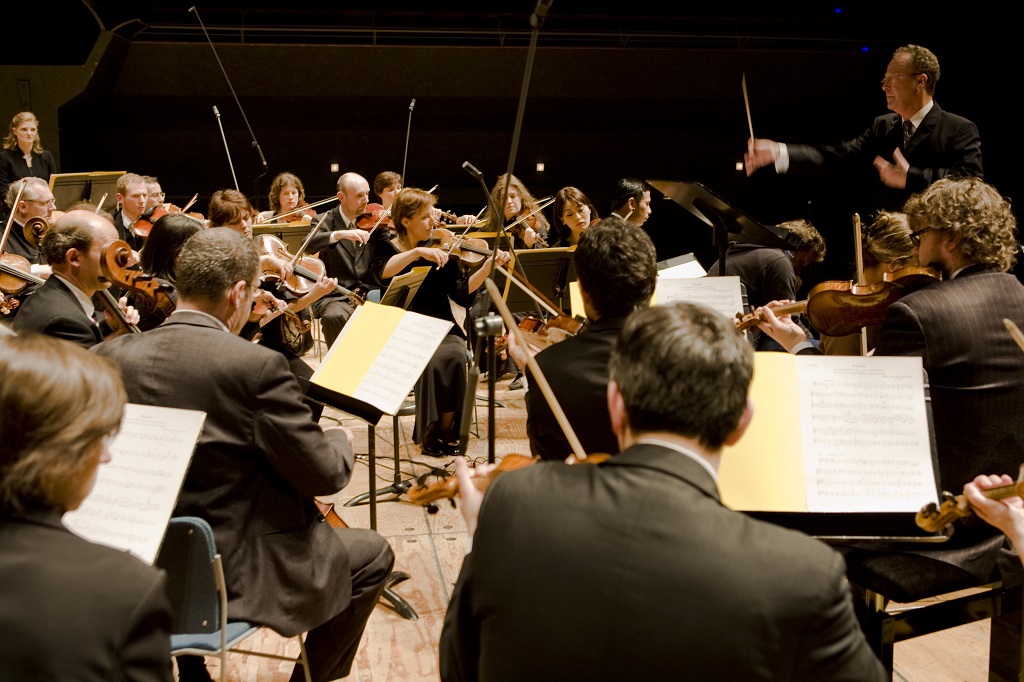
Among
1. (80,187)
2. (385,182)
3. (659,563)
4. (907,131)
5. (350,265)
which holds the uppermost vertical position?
(80,187)

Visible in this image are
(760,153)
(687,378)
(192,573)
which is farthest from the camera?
(760,153)

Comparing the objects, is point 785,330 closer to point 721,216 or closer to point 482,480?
point 721,216

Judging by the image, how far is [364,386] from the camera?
262cm

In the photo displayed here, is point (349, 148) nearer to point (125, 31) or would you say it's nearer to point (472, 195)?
point (472, 195)

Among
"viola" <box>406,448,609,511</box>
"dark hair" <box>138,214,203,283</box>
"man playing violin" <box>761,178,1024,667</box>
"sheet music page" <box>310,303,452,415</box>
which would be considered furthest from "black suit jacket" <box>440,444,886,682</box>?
"dark hair" <box>138,214,203,283</box>

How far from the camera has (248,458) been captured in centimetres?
201

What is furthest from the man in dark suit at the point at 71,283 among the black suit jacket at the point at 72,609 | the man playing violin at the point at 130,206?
the man playing violin at the point at 130,206

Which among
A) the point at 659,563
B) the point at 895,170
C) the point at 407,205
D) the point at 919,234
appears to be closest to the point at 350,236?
the point at 407,205

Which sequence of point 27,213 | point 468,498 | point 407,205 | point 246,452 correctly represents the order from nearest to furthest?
point 468,498 → point 246,452 → point 407,205 → point 27,213

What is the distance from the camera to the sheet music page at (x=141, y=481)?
1.74m

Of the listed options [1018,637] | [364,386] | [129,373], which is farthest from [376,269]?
[1018,637]

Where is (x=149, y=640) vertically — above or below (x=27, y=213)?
below

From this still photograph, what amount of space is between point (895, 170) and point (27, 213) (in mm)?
5251

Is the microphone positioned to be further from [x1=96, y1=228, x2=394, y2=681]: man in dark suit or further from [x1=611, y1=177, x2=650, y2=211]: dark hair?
[x1=611, y1=177, x2=650, y2=211]: dark hair
